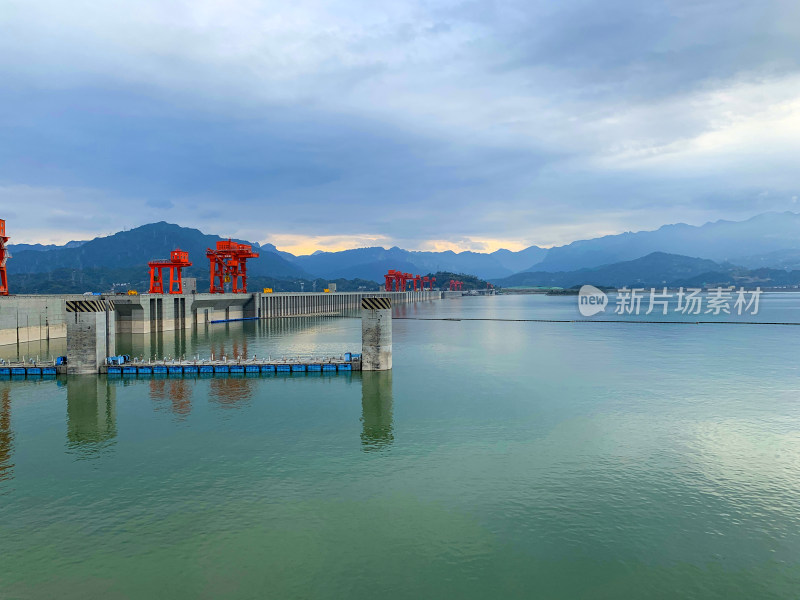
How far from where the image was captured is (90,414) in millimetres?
47469

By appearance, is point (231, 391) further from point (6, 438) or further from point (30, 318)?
point (30, 318)

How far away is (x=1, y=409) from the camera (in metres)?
48.8

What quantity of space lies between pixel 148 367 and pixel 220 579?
51.9m

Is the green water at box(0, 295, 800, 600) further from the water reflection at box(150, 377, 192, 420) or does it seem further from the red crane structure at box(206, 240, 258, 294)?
the red crane structure at box(206, 240, 258, 294)

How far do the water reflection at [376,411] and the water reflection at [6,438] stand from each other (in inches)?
934

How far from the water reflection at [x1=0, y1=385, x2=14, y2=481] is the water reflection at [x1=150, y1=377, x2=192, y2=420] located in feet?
39.6

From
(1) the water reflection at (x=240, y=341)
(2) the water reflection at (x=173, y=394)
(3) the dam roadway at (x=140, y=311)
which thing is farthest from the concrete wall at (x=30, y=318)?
(2) the water reflection at (x=173, y=394)

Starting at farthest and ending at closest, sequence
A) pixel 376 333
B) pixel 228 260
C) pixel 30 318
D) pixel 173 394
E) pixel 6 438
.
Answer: pixel 228 260
pixel 30 318
pixel 376 333
pixel 173 394
pixel 6 438

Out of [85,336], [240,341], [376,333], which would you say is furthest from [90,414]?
[240,341]

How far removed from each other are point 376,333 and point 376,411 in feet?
60.2

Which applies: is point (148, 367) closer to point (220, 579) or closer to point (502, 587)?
point (220, 579)

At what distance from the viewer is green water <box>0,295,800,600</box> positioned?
2159 cm

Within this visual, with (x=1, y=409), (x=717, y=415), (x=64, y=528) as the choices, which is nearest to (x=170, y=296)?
(x=1, y=409)

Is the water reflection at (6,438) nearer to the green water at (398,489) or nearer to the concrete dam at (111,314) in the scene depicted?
the green water at (398,489)
